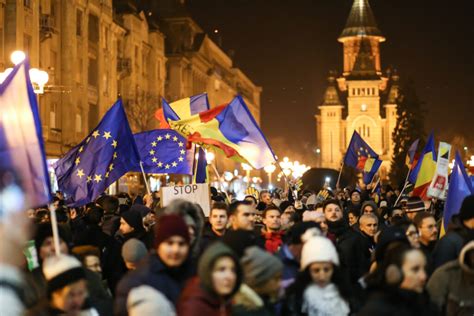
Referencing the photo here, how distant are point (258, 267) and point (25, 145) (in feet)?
8.10

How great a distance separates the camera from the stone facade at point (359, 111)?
179875mm

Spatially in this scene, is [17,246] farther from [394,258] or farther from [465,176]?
[465,176]

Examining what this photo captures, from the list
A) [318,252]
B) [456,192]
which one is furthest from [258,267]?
[456,192]

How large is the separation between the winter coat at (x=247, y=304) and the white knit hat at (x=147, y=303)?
1.77ft

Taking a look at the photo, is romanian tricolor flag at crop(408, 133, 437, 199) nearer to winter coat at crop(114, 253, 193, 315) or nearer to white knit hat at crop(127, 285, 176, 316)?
winter coat at crop(114, 253, 193, 315)

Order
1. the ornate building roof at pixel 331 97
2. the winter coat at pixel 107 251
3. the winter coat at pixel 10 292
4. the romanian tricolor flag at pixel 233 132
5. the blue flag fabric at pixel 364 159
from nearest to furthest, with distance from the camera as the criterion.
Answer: the winter coat at pixel 10 292 < the winter coat at pixel 107 251 < the romanian tricolor flag at pixel 233 132 < the blue flag fabric at pixel 364 159 < the ornate building roof at pixel 331 97

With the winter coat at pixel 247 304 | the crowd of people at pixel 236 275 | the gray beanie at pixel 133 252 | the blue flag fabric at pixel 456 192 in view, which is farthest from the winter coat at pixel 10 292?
the blue flag fabric at pixel 456 192

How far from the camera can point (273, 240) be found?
10.4 meters

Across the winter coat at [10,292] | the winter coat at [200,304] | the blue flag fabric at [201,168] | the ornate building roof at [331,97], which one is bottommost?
the winter coat at [200,304]

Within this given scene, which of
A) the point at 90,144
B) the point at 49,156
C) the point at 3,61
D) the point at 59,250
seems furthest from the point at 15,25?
the point at 59,250

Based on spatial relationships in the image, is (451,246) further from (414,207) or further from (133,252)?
(414,207)

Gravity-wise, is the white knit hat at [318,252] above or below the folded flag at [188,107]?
below

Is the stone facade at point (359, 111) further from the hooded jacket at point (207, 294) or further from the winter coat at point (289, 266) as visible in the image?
the hooded jacket at point (207, 294)

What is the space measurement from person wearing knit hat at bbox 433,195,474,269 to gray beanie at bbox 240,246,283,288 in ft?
7.96
